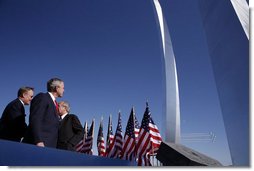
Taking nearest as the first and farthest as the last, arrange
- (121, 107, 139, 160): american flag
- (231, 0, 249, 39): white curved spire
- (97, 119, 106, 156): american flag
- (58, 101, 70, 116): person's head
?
(231, 0, 249, 39): white curved spire, (58, 101, 70, 116): person's head, (121, 107, 139, 160): american flag, (97, 119, 106, 156): american flag

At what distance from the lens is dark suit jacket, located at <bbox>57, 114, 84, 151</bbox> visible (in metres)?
2.95

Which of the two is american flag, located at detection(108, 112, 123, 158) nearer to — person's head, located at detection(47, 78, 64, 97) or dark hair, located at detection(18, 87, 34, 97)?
dark hair, located at detection(18, 87, 34, 97)

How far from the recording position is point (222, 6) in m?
3.09

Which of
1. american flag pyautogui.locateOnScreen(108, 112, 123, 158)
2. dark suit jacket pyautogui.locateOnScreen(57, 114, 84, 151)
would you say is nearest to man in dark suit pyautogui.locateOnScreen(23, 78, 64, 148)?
dark suit jacket pyautogui.locateOnScreen(57, 114, 84, 151)

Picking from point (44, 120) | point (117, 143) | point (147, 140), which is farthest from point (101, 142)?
point (44, 120)

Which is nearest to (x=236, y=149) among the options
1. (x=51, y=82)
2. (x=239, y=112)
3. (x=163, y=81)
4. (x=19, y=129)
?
(x=239, y=112)

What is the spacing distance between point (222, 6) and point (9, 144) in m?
2.64

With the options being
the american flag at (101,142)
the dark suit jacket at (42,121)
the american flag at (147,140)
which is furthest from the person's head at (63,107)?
the american flag at (101,142)

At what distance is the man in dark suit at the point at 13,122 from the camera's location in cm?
240

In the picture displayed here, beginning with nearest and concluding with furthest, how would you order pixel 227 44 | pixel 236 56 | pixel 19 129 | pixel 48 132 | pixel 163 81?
pixel 48 132
pixel 19 129
pixel 236 56
pixel 227 44
pixel 163 81

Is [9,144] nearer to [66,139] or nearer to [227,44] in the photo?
[66,139]

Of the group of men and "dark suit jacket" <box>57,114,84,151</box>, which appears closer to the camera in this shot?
the group of men

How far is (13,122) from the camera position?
244cm

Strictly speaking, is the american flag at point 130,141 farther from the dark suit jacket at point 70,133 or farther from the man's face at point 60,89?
the man's face at point 60,89
